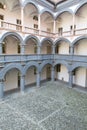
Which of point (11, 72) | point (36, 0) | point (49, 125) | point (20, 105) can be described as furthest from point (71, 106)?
point (36, 0)

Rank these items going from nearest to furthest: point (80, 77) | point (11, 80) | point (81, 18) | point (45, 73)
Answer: point (11, 80) → point (81, 18) → point (80, 77) → point (45, 73)

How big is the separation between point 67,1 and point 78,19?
3.32 m

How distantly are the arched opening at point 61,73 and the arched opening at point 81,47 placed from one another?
13.5 feet

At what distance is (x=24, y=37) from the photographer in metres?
16.4

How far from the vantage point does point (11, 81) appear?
1803 cm

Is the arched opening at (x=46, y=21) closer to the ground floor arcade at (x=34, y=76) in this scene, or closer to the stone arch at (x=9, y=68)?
the ground floor arcade at (x=34, y=76)

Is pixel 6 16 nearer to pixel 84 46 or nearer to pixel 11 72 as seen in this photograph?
pixel 11 72

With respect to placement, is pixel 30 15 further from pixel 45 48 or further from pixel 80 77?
pixel 80 77

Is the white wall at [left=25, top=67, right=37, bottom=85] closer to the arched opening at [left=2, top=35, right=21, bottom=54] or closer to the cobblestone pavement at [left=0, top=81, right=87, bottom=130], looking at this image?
the cobblestone pavement at [left=0, top=81, right=87, bottom=130]

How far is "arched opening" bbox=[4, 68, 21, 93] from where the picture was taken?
1731 cm

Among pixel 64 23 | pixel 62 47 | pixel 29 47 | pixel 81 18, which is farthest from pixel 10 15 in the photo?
pixel 81 18

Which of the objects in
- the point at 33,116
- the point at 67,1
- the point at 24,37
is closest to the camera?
the point at 33,116

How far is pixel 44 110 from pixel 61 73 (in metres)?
12.0

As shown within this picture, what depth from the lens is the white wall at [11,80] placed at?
57.1 feet
